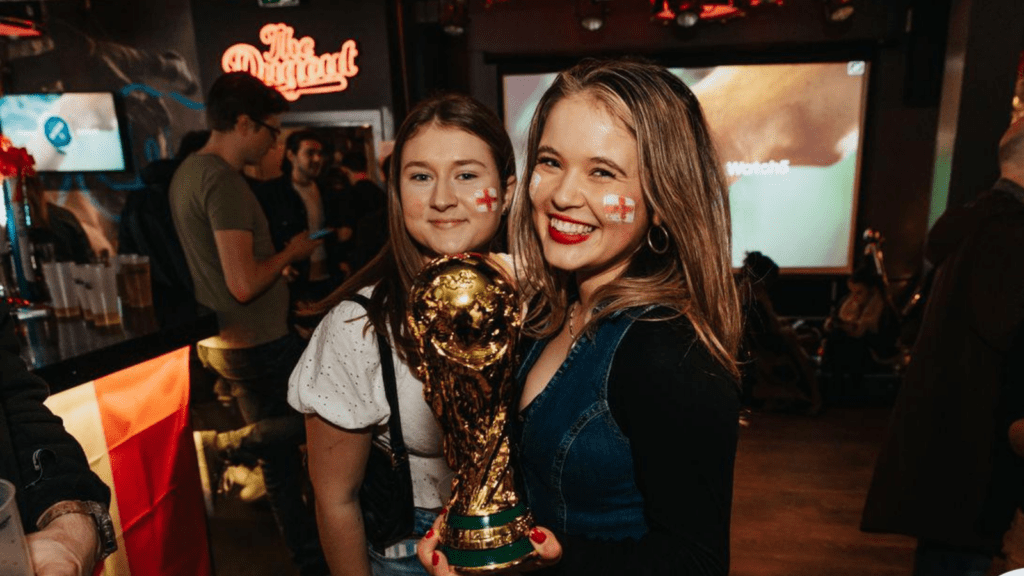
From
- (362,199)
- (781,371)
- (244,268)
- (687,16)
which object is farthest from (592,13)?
(244,268)

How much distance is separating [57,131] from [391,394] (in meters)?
6.20

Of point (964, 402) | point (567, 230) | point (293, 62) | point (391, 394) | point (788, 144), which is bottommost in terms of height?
point (964, 402)

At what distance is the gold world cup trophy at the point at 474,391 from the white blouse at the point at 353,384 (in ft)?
1.04

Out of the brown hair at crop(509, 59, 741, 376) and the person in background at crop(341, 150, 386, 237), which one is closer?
the brown hair at crop(509, 59, 741, 376)

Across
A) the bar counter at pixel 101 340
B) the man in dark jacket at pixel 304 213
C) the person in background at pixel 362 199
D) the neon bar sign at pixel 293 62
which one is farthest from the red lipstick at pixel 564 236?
the neon bar sign at pixel 293 62

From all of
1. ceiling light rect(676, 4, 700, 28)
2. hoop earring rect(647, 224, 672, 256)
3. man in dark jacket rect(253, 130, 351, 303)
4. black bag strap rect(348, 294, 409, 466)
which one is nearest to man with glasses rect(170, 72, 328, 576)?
man in dark jacket rect(253, 130, 351, 303)

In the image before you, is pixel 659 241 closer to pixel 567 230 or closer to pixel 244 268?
pixel 567 230

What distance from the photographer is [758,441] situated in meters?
3.99

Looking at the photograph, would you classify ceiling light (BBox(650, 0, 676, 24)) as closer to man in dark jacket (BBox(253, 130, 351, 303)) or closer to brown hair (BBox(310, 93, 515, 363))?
man in dark jacket (BBox(253, 130, 351, 303))

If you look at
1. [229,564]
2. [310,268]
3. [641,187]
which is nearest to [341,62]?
[310,268]

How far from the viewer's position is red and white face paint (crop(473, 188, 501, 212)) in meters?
1.22

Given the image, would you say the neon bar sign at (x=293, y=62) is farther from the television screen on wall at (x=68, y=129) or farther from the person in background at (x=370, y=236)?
the person in background at (x=370, y=236)

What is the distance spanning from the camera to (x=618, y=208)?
3.05 feet

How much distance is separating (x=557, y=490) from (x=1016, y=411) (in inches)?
64.4
